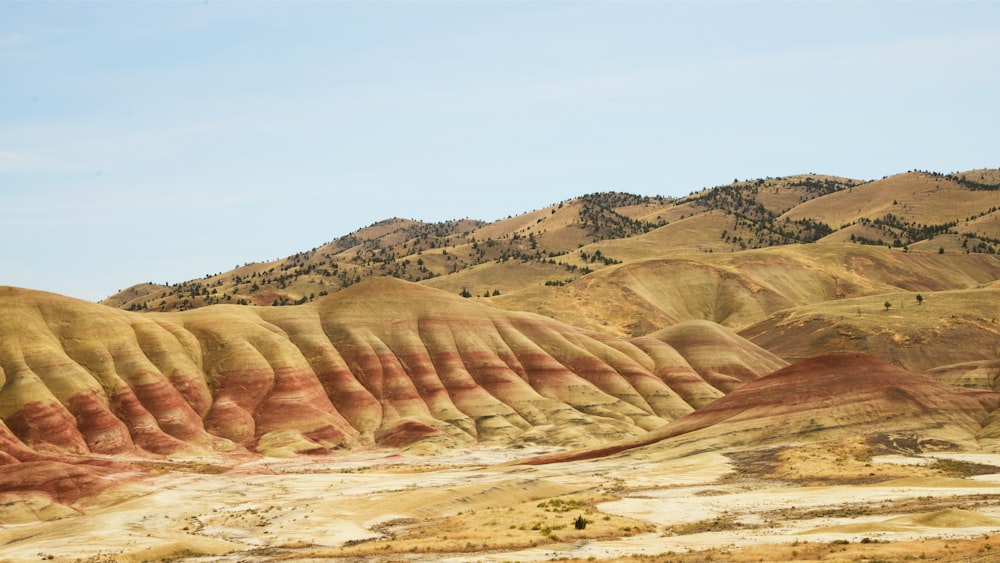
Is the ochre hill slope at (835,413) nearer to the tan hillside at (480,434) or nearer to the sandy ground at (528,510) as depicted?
the tan hillside at (480,434)

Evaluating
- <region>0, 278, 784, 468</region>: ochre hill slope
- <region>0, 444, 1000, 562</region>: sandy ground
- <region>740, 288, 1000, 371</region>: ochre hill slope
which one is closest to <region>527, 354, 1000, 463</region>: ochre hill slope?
<region>0, 444, 1000, 562</region>: sandy ground

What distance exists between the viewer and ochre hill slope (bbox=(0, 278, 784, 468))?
379 ft

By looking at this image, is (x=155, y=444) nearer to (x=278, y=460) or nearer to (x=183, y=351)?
(x=278, y=460)

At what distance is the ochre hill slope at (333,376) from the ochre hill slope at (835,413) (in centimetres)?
1643

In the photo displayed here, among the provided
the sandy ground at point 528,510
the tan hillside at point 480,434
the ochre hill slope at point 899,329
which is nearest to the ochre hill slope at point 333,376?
the tan hillside at point 480,434

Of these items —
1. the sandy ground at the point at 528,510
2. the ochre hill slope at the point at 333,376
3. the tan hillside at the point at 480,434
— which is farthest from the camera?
the ochre hill slope at the point at 333,376

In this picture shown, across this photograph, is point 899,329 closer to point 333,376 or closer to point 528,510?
point 333,376

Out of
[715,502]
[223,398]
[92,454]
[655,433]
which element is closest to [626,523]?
[715,502]

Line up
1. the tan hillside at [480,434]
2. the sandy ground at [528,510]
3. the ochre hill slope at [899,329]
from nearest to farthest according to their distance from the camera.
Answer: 1. the sandy ground at [528,510]
2. the tan hillside at [480,434]
3. the ochre hill slope at [899,329]

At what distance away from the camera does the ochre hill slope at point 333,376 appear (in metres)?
115

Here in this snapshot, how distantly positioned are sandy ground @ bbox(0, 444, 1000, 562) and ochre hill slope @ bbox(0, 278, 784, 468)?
60.1 ft

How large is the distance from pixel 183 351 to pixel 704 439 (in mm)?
67589

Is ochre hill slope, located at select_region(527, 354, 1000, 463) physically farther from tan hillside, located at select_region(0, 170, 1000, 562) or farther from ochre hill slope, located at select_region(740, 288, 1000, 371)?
ochre hill slope, located at select_region(740, 288, 1000, 371)

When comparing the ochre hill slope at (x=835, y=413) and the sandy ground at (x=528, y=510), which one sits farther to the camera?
the ochre hill slope at (x=835, y=413)
